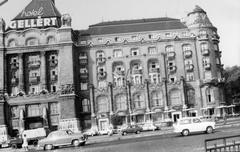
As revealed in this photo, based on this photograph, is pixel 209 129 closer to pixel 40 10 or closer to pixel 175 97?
pixel 175 97

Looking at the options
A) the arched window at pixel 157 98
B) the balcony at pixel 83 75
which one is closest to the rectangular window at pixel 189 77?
the arched window at pixel 157 98

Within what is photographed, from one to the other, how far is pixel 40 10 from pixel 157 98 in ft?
117

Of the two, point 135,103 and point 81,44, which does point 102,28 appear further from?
point 135,103

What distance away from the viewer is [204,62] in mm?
75812

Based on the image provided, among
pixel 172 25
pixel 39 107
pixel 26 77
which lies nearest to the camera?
pixel 39 107

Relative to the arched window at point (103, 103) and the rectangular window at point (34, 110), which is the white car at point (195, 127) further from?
Answer: the rectangular window at point (34, 110)

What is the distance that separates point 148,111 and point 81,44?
75.9 ft

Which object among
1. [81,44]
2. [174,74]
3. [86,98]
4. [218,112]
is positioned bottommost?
[218,112]

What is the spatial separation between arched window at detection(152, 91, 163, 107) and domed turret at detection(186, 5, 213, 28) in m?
19.7

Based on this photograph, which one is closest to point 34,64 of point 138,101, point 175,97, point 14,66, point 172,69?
point 14,66

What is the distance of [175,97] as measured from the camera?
72.6 meters

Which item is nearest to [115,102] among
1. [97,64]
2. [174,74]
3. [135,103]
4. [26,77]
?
[135,103]

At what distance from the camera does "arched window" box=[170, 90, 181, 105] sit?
72.2m

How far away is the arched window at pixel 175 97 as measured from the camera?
72250 mm
